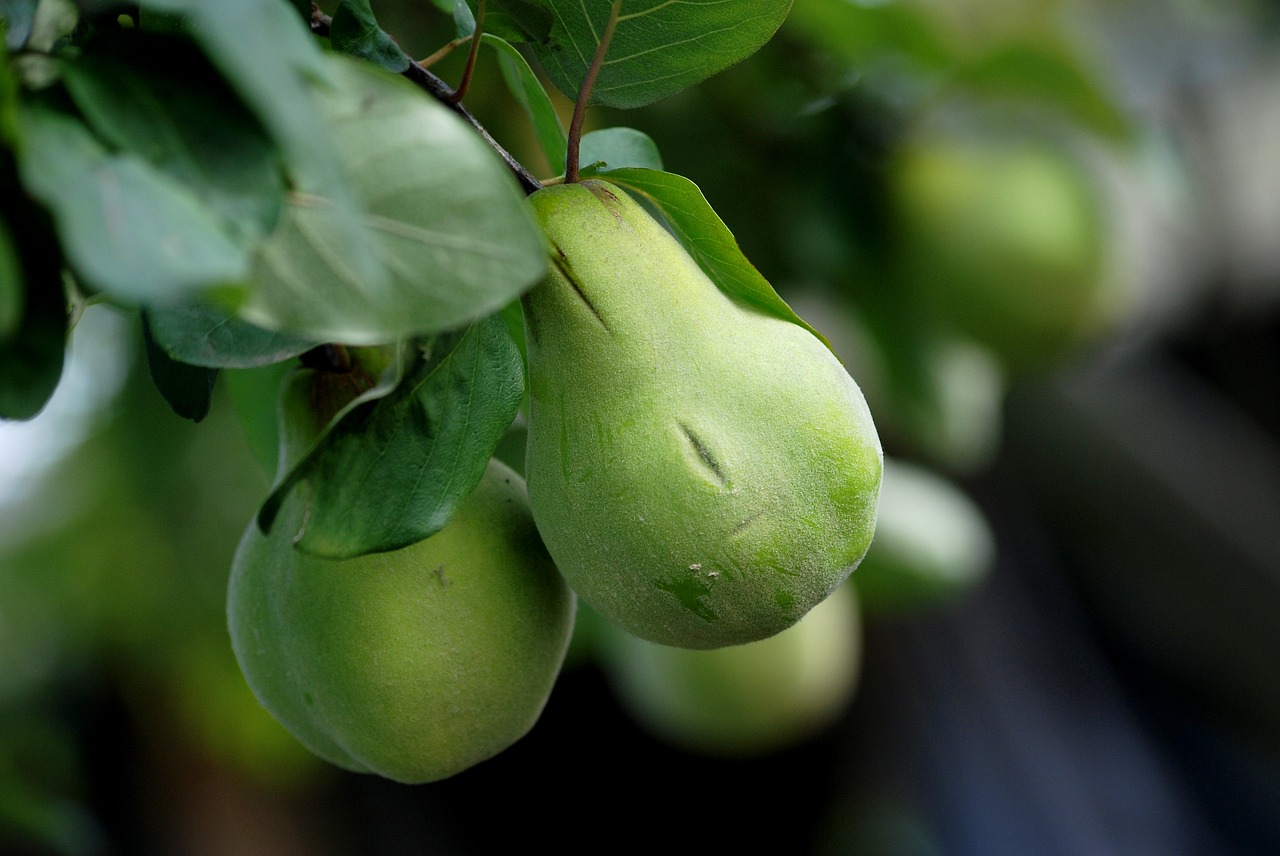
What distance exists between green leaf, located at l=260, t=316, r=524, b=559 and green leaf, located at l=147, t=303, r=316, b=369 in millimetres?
26

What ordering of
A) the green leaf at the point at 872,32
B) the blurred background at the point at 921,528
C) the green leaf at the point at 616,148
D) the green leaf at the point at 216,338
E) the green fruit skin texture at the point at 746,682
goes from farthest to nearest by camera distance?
the green fruit skin texture at the point at 746,682 → the blurred background at the point at 921,528 → the green leaf at the point at 872,32 → the green leaf at the point at 616,148 → the green leaf at the point at 216,338

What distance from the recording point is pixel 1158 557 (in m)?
1.84

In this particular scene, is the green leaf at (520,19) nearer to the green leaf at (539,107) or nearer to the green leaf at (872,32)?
the green leaf at (539,107)

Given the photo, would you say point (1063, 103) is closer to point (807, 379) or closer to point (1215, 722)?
point (807, 379)

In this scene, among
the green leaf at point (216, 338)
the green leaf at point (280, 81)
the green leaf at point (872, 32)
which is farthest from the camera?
the green leaf at point (872, 32)

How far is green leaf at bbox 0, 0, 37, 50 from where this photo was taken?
0.27m

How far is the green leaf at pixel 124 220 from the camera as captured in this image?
0.66 feet

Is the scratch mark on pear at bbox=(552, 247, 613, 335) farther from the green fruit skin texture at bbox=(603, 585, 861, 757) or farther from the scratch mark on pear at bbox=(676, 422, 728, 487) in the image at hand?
the green fruit skin texture at bbox=(603, 585, 861, 757)

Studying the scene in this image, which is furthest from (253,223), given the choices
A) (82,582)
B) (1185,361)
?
(1185,361)

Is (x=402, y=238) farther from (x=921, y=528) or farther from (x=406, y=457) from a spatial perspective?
(x=921, y=528)

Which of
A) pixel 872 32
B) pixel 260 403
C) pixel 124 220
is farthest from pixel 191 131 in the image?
pixel 872 32

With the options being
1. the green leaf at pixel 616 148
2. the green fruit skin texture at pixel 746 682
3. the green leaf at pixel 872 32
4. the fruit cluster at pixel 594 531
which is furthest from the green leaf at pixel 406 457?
the green fruit skin texture at pixel 746 682

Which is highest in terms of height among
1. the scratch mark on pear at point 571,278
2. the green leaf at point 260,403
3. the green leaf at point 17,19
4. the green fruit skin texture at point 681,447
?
the green leaf at point 17,19

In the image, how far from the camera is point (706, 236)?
1.16 feet
